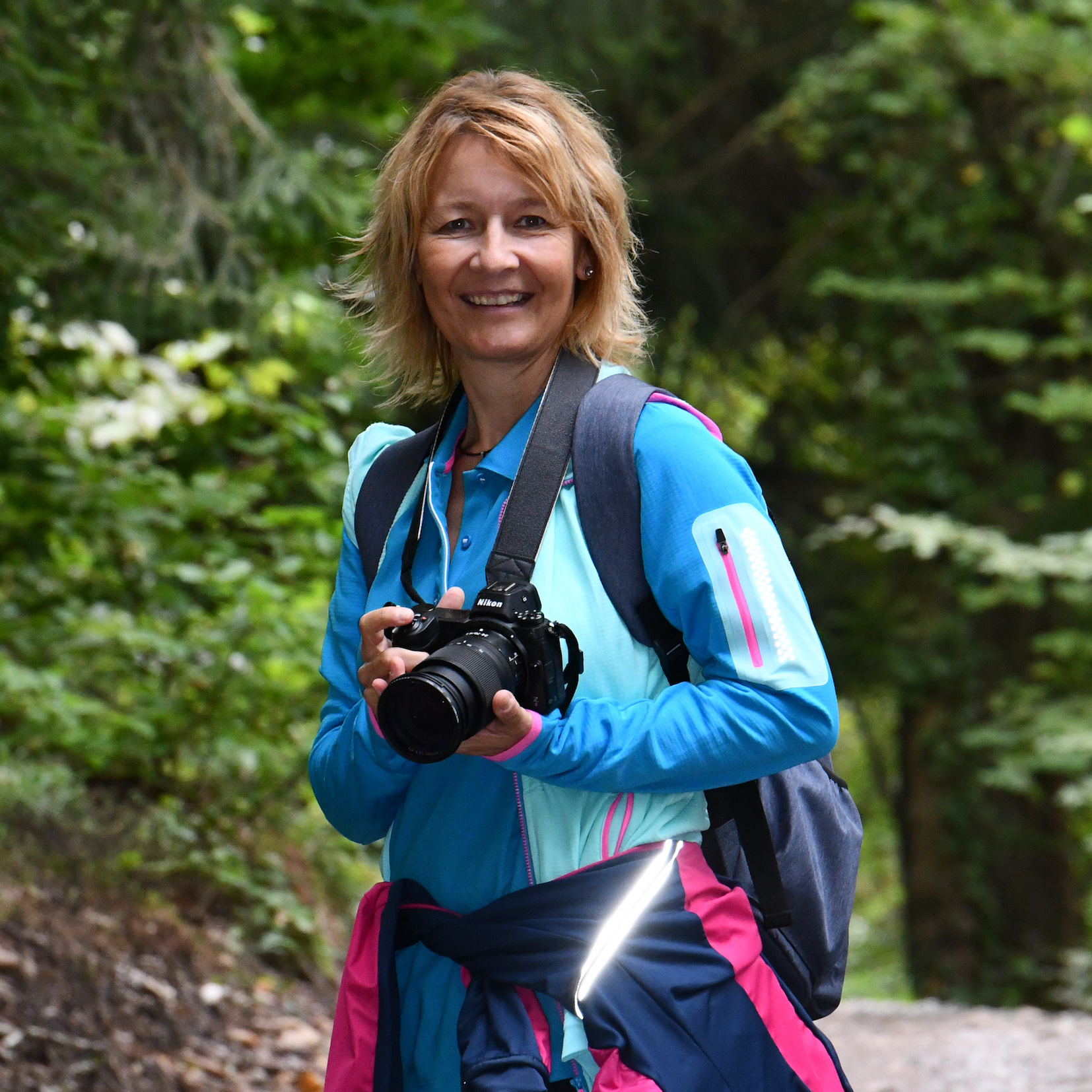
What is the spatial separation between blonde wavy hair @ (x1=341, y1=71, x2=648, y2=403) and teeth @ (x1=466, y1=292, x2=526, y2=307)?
9 centimetres

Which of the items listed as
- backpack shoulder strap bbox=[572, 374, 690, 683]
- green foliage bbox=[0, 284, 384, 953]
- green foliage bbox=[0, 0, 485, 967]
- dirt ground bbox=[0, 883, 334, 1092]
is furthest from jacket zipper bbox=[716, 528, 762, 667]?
green foliage bbox=[0, 284, 384, 953]

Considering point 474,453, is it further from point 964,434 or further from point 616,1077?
point 964,434

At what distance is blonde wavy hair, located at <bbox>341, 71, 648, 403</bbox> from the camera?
173 centimetres

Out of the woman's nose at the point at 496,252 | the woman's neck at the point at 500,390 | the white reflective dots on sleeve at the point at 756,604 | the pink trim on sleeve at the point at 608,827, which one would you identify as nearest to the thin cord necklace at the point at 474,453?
the woman's neck at the point at 500,390

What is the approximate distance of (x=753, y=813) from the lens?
1.65 meters

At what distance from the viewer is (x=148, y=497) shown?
14.5 feet

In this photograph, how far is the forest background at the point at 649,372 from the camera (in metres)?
4.41

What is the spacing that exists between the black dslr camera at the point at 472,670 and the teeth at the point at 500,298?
15.9 inches

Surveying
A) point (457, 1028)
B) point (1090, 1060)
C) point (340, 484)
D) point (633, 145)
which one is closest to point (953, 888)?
point (1090, 1060)

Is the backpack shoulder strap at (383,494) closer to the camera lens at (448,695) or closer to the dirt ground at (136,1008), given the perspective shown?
the camera lens at (448,695)

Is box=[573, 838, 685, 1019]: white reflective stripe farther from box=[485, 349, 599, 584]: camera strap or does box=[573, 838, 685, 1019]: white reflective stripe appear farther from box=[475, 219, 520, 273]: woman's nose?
box=[475, 219, 520, 273]: woman's nose

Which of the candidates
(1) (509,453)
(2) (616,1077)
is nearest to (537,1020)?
(2) (616,1077)

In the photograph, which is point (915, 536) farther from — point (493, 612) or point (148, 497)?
point (493, 612)

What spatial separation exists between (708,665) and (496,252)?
0.58 metres
